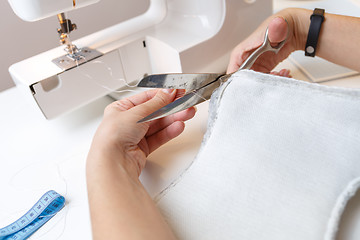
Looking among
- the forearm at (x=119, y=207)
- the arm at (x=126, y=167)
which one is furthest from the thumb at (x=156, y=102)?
the forearm at (x=119, y=207)

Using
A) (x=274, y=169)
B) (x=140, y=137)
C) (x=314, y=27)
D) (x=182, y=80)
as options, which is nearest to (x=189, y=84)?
(x=182, y=80)

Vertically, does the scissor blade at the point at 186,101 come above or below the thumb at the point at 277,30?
below

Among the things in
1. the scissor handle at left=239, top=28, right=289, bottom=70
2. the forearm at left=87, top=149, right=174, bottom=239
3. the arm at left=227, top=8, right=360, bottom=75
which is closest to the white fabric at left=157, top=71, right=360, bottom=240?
the forearm at left=87, top=149, right=174, bottom=239

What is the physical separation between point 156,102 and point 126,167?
0.51 feet

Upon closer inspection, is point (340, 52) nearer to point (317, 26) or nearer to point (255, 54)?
point (317, 26)

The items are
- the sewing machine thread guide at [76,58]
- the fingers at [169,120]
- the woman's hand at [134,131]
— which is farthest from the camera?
the sewing machine thread guide at [76,58]

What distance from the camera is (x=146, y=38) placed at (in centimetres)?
83

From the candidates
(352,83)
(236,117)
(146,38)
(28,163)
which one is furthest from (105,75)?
(352,83)

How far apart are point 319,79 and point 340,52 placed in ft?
0.26

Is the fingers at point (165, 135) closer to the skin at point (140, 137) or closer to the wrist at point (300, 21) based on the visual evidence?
the skin at point (140, 137)

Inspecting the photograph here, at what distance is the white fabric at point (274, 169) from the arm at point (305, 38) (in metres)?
0.25

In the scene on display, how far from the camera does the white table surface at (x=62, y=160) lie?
52 centimetres

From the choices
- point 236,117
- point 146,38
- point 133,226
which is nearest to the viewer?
point 133,226

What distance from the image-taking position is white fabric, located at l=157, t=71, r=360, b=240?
402 mm
